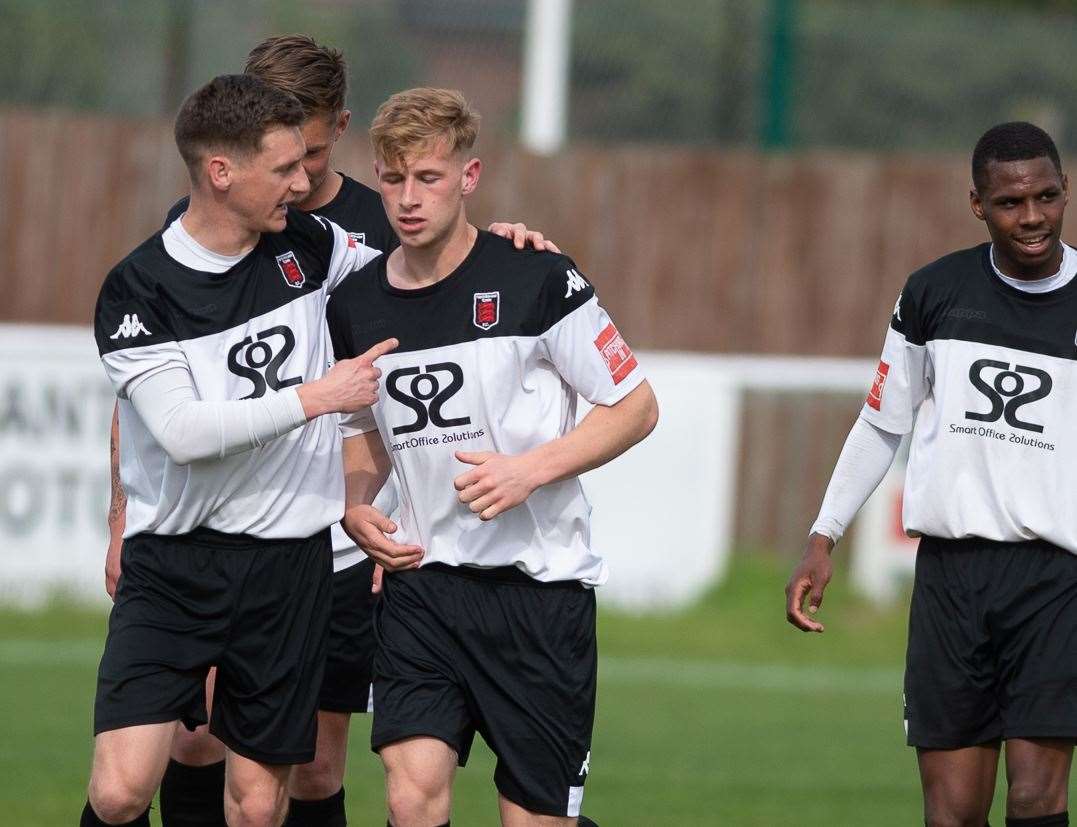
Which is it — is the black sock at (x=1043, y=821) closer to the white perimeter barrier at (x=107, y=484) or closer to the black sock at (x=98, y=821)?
the black sock at (x=98, y=821)

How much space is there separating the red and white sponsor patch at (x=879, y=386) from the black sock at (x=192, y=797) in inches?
94.5

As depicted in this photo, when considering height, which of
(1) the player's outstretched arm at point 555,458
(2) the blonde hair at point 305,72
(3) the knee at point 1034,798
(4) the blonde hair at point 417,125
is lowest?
(3) the knee at point 1034,798

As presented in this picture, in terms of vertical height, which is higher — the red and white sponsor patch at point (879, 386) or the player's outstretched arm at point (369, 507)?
the red and white sponsor patch at point (879, 386)

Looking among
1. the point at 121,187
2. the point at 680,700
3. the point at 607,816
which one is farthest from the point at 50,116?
the point at 607,816

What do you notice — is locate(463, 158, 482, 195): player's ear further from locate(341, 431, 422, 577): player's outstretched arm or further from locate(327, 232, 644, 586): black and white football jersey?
locate(341, 431, 422, 577): player's outstretched arm

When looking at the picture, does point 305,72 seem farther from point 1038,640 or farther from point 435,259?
point 1038,640

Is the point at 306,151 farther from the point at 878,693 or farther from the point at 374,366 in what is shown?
the point at 878,693

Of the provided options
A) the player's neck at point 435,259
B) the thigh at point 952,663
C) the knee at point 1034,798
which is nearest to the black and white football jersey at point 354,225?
the player's neck at point 435,259

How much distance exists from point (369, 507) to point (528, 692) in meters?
0.70

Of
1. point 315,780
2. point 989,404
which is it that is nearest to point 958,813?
point 989,404

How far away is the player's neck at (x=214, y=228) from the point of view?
4.98 m

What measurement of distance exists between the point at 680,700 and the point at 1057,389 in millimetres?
5307

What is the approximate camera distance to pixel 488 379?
4.87 meters

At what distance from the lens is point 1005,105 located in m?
14.7
